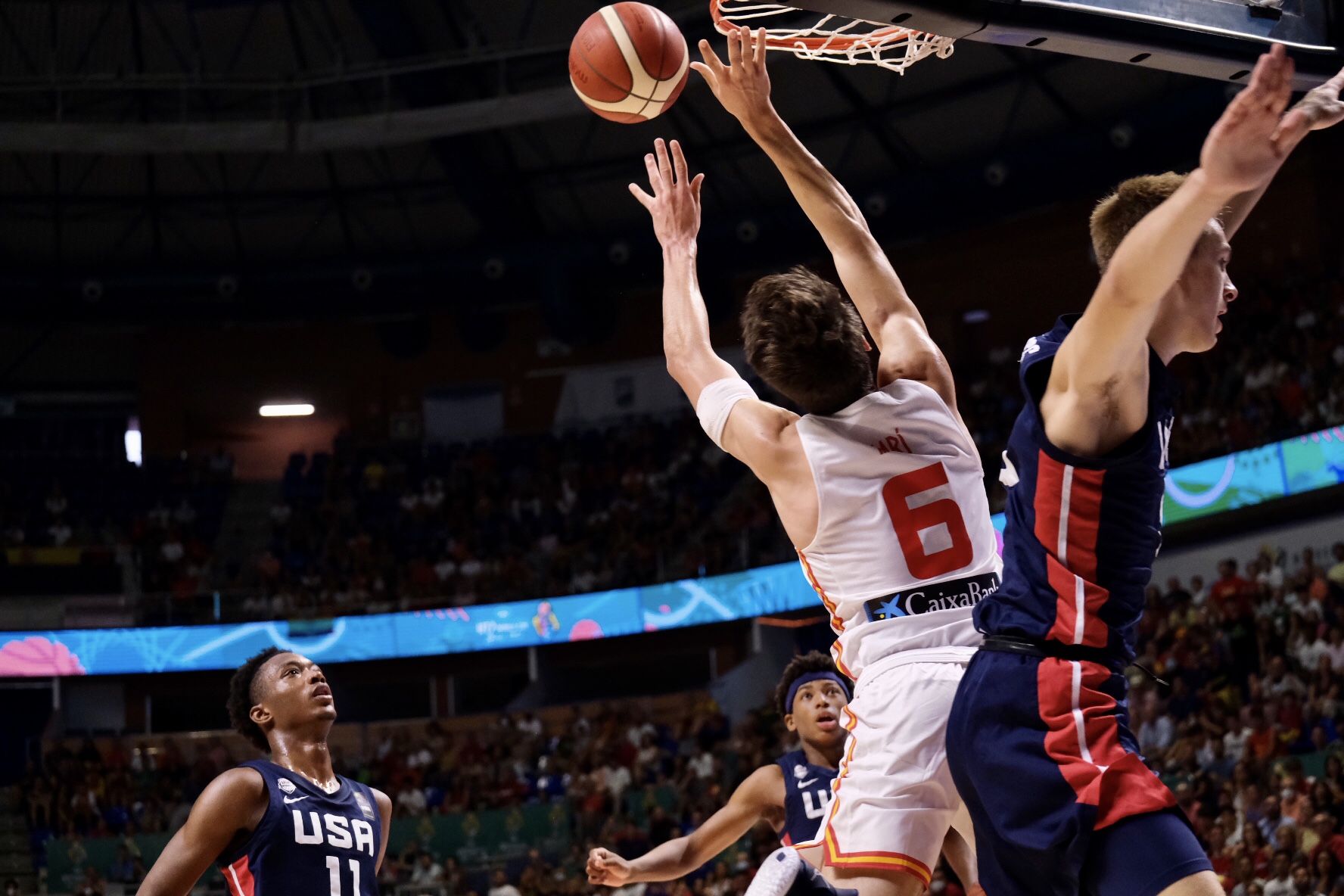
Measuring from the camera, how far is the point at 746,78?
411 centimetres

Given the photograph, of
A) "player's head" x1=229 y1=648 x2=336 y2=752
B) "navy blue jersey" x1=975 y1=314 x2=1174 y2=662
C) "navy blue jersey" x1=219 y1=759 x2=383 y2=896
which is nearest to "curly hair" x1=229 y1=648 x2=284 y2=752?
"player's head" x1=229 y1=648 x2=336 y2=752

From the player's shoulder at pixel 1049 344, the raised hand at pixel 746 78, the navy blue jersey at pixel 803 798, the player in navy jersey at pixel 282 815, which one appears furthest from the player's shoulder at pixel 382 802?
the player's shoulder at pixel 1049 344

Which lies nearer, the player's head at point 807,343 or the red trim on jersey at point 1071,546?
the red trim on jersey at point 1071,546

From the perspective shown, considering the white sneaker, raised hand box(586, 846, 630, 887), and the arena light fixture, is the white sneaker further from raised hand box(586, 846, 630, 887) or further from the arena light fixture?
the arena light fixture

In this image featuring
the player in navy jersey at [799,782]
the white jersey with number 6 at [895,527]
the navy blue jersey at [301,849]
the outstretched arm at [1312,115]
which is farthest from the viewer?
the player in navy jersey at [799,782]

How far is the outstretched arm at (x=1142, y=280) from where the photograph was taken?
8.26 feet

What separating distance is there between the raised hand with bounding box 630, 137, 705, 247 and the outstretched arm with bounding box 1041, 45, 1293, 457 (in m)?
1.43

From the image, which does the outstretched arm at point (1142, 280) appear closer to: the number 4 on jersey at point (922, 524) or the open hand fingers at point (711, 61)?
the number 4 on jersey at point (922, 524)

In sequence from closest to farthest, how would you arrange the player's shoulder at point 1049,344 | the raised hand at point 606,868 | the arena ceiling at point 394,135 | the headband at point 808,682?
1. the player's shoulder at point 1049,344
2. the raised hand at point 606,868
3. the headband at point 808,682
4. the arena ceiling at point 394,135

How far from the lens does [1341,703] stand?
12.2 m

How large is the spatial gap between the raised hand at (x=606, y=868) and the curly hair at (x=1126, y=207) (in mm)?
2774

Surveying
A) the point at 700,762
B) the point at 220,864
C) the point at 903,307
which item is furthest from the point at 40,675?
the point at 903,307

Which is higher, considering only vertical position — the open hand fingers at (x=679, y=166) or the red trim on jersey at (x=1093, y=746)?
the open hand fingers at (x=679, y=166)

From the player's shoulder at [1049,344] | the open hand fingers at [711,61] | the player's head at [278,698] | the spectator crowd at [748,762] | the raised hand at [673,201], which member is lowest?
the spectator crowd at [748,762]
